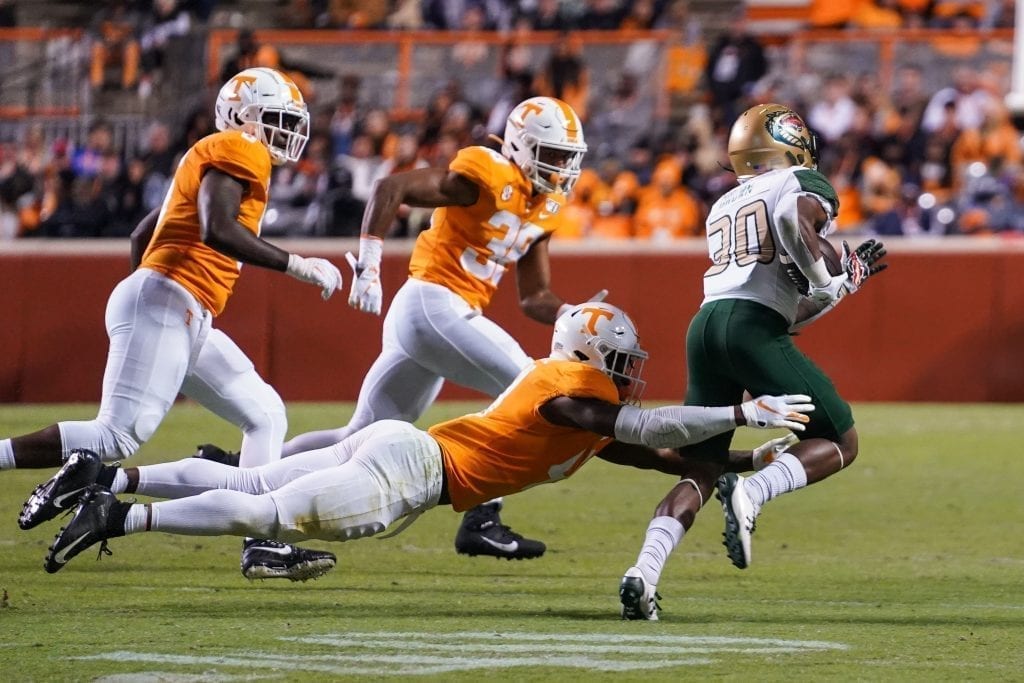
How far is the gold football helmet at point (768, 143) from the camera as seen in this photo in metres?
6.02

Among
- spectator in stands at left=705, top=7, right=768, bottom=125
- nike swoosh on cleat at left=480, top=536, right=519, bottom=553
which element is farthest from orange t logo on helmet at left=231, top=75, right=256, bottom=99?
spectator in stands at left=705, top=7, right=768, bottom=125

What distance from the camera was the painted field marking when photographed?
15.1 feet

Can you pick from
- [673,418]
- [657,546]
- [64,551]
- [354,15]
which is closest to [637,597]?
[657,546]

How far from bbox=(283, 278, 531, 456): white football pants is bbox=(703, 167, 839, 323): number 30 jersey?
1.17 metres

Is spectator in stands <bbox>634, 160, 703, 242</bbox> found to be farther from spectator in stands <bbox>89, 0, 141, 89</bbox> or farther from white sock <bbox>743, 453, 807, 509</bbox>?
white sock <bbox>743, 453, 807, 509</bbox>

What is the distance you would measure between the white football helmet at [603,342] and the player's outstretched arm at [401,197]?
1.22 m

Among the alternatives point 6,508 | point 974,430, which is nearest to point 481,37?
point 974,430

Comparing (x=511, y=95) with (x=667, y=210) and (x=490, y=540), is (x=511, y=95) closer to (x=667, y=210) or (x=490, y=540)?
(x=667, y=210)

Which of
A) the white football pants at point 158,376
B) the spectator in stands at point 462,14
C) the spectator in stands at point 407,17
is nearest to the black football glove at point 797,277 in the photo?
the white football pants at point 158,376

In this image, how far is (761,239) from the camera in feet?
19.1

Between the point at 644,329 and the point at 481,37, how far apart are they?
386cm

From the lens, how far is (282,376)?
1298 centimetres

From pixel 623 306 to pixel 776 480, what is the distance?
25.1ft

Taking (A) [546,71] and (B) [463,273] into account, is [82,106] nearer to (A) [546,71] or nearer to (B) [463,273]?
(A) [546,71]
